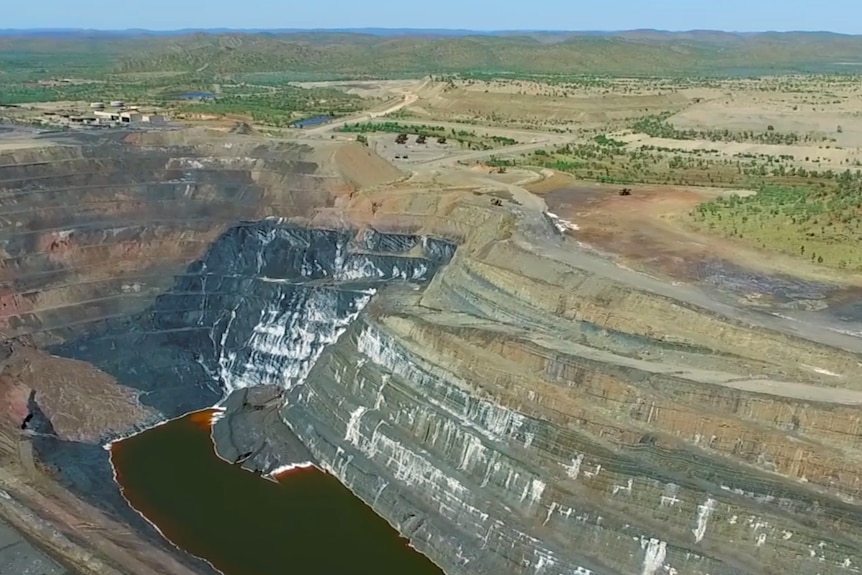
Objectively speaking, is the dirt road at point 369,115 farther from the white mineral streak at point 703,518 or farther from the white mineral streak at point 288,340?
the white mineral streak at point 703,518

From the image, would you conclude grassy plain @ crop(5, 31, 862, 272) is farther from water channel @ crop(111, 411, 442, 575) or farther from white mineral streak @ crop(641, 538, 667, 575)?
water channel @ crop(111, 411, 442, 575)

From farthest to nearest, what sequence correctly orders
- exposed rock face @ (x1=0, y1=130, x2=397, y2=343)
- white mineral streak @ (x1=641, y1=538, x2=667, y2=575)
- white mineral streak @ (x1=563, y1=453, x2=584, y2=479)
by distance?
exposed rock face @ (x1=0, y1=130, x2=397, y2=343) → white mineral streak @ (x1=563, y1=453, x2=584, y2=479) → white mineral streak @ (x1=641, y1=538, x2=667, y2=575)

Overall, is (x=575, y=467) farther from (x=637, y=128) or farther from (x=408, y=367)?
(x=637, y=128)

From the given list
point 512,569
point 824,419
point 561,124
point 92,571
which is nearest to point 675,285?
point 824,419

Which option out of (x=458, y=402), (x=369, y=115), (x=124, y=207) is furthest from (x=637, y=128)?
(x=458, y=402)

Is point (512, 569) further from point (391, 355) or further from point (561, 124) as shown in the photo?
point (561, 124)

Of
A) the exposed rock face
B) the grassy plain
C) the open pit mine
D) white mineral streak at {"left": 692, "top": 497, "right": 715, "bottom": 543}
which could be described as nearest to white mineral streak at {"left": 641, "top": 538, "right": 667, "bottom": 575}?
the open pit mine
